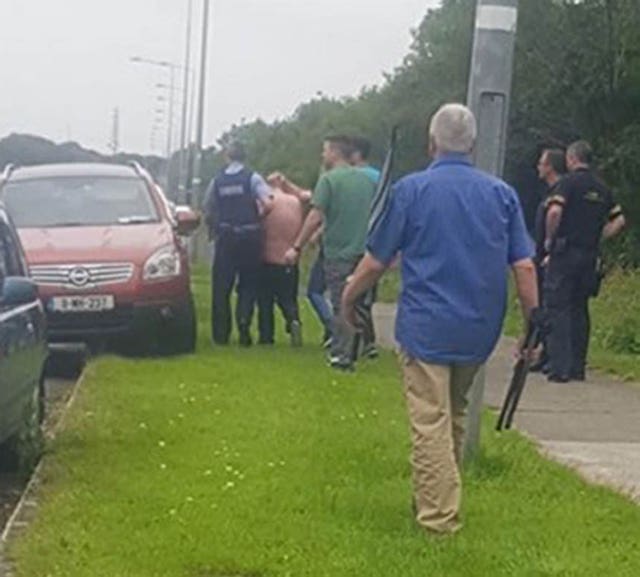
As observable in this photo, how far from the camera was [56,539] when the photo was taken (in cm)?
814

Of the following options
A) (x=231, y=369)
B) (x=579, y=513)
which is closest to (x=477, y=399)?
(x=579, y=513)

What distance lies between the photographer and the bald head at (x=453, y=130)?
27.7ft

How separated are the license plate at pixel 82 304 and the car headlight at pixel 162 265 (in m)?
0.40

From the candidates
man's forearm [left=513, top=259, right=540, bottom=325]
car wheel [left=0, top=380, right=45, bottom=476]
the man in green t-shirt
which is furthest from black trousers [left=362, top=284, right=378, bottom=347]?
man's forearm [left=513, top=259, right=540, bottom=325]

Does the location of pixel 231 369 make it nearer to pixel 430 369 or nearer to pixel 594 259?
pixel 594 259

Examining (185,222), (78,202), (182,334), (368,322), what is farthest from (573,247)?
(78,202)

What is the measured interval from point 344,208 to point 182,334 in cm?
225

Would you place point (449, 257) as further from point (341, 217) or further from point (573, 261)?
point (573, 261)

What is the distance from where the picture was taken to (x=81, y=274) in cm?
1644

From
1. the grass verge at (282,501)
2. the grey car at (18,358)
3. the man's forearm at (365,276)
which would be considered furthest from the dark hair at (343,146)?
the man's forearm at (365,276)

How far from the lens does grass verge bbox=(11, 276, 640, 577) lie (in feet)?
25.5

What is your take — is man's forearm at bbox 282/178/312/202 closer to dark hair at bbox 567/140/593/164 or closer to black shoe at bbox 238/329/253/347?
black shoe at bbox 238/329/253/347

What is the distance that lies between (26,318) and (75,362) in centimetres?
686

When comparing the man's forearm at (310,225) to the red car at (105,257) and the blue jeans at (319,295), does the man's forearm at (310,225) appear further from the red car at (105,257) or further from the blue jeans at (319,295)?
the red car at (105,257)
